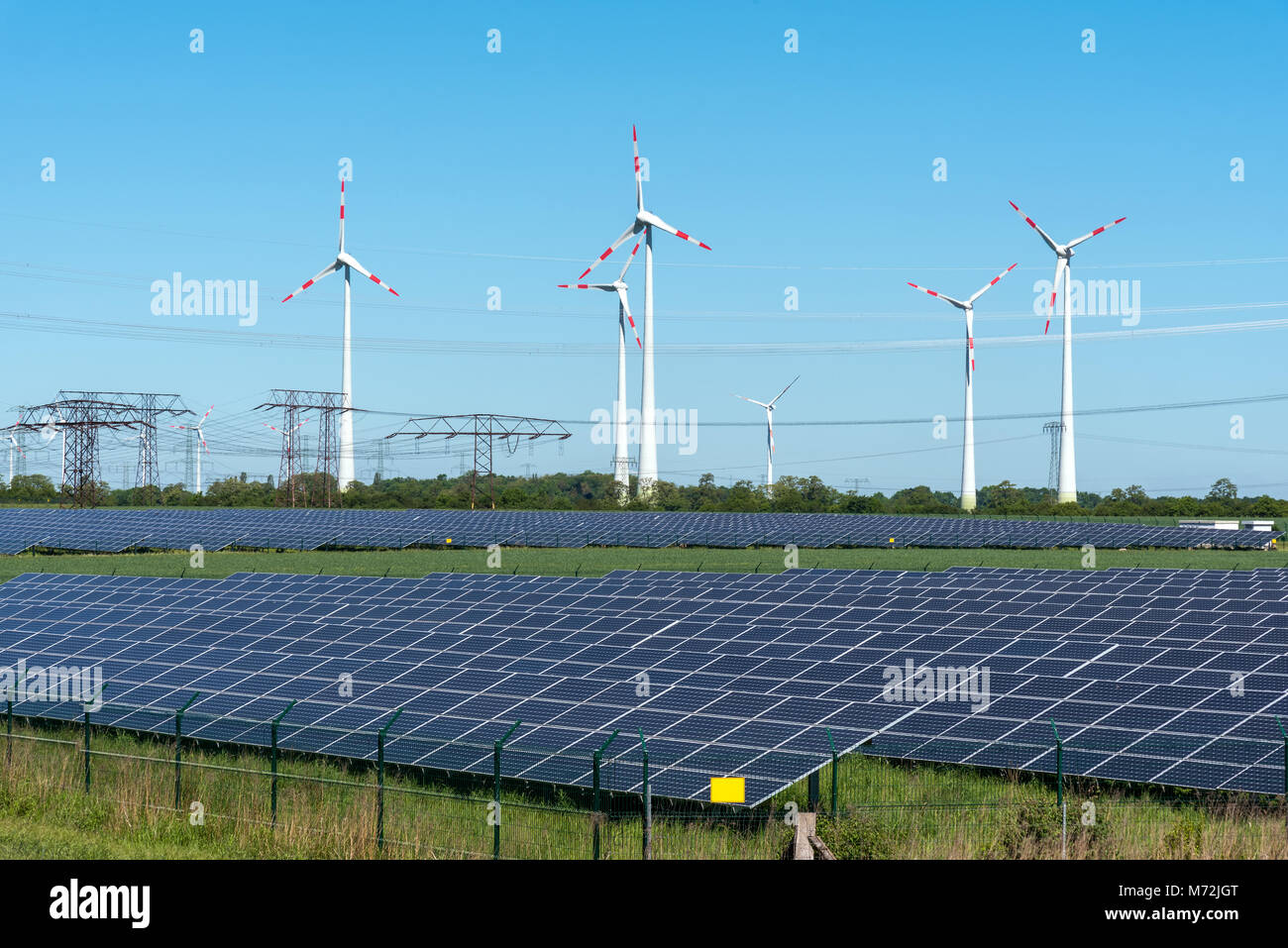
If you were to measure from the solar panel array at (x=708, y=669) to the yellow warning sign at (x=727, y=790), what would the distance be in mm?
2013

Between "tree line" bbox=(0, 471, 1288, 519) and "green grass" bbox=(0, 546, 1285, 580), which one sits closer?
"green grass" bbox=(0, 546, 1285, 580)

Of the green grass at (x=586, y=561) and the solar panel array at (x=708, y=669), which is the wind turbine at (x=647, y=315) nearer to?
the green grass at (x=586, y=561)

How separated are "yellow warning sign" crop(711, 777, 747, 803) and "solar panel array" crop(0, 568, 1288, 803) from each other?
2013 millimetres

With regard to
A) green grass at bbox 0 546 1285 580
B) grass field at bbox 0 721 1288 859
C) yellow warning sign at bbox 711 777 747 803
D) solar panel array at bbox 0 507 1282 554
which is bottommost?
grass field at bbox 0 721 1288 859

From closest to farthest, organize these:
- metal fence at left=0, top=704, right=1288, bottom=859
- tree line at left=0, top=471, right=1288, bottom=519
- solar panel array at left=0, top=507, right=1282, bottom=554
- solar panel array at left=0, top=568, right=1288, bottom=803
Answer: metal fence at left=0, top=704, right=1288, bottom=859 < solar panel array at left=0, top=568, right=1288, bottom=803 < solar panel array at left=0, top=507, right=1282, bottom=554 < tree line at left=0, top=471, right=1288, bottom=519

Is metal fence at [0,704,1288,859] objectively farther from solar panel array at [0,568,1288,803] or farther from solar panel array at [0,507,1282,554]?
solar panel array at [0,507,1282,554]

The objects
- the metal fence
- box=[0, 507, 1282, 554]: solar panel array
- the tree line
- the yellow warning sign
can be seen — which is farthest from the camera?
the tree line

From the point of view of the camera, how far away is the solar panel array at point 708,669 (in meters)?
24.3

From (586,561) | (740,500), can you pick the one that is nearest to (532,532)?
(586,561)

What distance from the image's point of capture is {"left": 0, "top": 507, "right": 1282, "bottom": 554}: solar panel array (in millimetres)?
91875

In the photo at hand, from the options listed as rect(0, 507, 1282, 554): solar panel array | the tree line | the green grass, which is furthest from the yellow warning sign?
the tree line

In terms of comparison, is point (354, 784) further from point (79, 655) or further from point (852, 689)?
point (79, 655)

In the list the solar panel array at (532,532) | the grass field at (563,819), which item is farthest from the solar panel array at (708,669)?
the solar panel array at (532,532)
